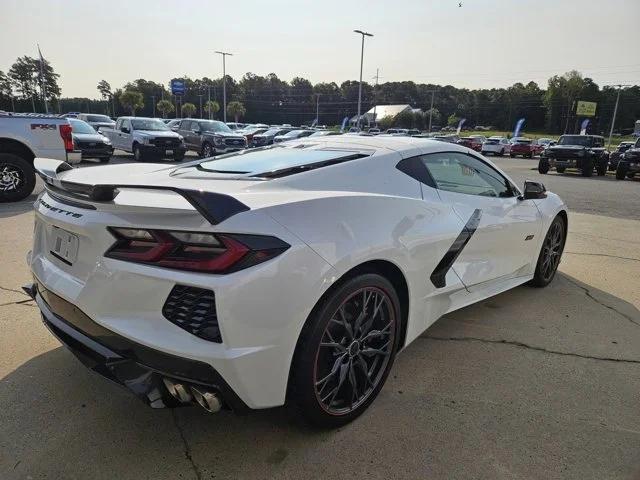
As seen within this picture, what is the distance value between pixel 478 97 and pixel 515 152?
276 feet

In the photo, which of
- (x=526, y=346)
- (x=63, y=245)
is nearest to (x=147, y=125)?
(x=63, y=245)

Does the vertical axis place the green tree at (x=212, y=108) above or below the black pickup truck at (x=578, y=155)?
above

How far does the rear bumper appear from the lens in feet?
6.20

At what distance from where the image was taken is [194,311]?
6.19 feet

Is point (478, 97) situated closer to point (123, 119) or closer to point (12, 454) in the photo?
point (123, 119)

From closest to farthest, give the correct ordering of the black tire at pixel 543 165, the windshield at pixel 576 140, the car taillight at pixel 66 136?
the car taillight at pixel 66 136 → the windshield at pixel 576 140 → the black tire at pixel 543 165

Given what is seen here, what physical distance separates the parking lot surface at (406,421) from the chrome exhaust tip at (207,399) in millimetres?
378

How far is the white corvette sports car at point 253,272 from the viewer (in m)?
1.89

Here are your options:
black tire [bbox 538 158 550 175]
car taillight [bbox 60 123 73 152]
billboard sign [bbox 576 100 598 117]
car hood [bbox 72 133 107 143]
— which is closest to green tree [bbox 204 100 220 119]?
billboard sign [bbox 576 100 598 117]

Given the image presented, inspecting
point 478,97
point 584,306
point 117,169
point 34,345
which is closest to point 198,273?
point 117,169

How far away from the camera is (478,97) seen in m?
115

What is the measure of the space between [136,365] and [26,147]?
7.77m

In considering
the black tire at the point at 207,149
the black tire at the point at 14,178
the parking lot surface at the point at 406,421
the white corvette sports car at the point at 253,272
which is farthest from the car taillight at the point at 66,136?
the black tire at the point at 207,149

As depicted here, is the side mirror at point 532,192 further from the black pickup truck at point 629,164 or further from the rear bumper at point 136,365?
the black pickup truck at point 629,164
